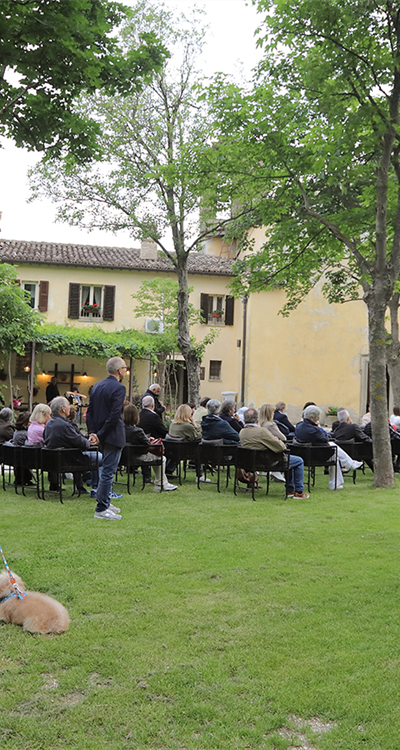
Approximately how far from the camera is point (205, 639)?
3746 mm

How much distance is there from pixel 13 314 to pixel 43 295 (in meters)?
10.0

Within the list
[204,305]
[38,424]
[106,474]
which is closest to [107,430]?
[106,474]

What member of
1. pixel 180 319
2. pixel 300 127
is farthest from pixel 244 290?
pixel 180 319

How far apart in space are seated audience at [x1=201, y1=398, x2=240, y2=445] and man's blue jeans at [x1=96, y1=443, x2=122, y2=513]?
9.17 ft

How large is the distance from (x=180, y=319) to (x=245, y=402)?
749cm

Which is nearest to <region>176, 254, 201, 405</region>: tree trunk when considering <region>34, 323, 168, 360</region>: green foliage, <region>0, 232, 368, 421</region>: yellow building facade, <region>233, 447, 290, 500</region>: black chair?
<region>34, 323, 168, 360</region>: green foliage

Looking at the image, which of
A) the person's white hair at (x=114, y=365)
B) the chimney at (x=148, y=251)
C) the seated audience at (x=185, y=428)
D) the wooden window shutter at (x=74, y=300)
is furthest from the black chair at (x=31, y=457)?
the chimney at (x=148, y=251)

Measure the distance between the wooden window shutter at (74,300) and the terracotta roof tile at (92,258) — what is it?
1037 mm

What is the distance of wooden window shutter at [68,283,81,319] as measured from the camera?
27141mm

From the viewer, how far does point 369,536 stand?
21.7 ft

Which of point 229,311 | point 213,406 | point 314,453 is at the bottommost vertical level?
point 314,453

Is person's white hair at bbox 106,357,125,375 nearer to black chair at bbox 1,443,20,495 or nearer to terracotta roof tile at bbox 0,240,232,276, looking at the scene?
black chair at bbox 1,443,20,495

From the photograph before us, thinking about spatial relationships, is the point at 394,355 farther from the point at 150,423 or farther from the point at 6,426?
the point at 6,426

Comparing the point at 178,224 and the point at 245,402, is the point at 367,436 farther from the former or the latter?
the point at 245,402
